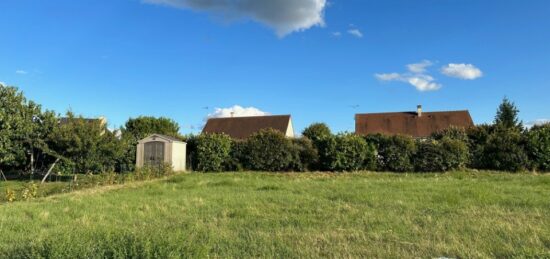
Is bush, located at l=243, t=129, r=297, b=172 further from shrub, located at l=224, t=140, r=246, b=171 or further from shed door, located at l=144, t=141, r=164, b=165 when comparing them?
shed door, located at l=144, t=141, r=164, b=165

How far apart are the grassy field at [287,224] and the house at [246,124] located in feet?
109

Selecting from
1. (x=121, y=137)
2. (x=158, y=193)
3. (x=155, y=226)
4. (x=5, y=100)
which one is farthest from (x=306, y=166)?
(x=155, y=226)

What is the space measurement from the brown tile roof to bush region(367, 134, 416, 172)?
1807 centimetres

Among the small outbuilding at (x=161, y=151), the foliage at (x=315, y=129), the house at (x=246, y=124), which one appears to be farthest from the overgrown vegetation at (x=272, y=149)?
the house at (x=246, y=124)

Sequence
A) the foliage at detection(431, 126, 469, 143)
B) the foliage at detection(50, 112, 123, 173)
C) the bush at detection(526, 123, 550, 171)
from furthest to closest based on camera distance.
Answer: the foliage at detection(431, 126, 469, 143) < the bush at detection(526, 123, 550, 171) < the foliage at detection(50, 112, 123, 173)

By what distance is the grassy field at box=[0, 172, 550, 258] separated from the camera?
17.0ft

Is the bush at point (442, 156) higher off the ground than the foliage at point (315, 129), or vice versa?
the foliage at point (315, 129)

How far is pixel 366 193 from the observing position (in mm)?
12258

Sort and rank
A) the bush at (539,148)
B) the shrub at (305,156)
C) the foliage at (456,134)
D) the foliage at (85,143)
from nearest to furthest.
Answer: the foliage at (85,143)
the bush at (539,148)
the foliage at (456,134)
the shrub at (305,156)

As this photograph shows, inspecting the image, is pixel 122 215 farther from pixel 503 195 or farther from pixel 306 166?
pixel 306 166

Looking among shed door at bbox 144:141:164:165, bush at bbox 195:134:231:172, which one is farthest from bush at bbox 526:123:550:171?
shed door at bbox 144:141:164:165

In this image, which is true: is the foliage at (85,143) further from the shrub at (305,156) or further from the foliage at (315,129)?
the foliage at (315,129)

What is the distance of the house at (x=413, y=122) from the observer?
42.8 metres

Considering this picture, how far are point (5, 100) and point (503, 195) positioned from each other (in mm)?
22590
